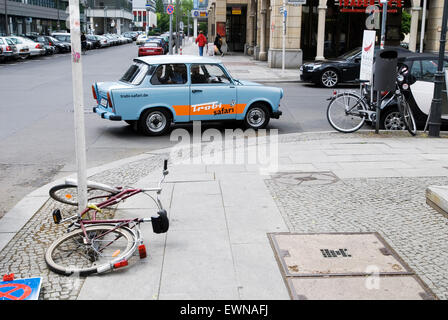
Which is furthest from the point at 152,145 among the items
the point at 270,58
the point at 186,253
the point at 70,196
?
the point at 270,58

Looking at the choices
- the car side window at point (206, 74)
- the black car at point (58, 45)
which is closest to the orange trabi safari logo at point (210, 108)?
the car side window at point (206, 74)

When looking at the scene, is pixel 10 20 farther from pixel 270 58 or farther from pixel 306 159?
pixel 306 159

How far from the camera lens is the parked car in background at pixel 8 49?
3338 cm

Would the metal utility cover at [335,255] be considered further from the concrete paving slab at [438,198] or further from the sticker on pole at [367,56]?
the sticker on pole at [367,56]

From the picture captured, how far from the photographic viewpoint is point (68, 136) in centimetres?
1104

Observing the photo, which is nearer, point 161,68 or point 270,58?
point 161,68

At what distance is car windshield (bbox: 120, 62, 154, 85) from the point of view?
10938 millimetres

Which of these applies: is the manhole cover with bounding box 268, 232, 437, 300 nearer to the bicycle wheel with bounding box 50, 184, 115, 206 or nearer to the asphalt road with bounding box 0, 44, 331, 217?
the bicycle wheel with bounding box 50, 184, 115, 206

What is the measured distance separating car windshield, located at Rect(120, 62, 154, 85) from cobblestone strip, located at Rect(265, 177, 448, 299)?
454 cm

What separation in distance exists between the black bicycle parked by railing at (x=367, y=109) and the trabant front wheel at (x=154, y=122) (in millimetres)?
3446

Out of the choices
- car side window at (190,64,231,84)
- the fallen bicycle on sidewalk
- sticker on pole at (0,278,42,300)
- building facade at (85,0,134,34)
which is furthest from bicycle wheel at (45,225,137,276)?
building facade at (85,0,134,34)

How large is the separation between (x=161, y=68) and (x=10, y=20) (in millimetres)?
69065

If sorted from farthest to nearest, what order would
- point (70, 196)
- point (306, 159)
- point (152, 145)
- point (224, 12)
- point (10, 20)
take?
point (10, 20)
point (224, 12)
point (152, 145)
point (306, 159)
point (70, 196)

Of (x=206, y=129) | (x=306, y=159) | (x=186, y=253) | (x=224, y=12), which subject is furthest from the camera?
(x=224, y=12)
